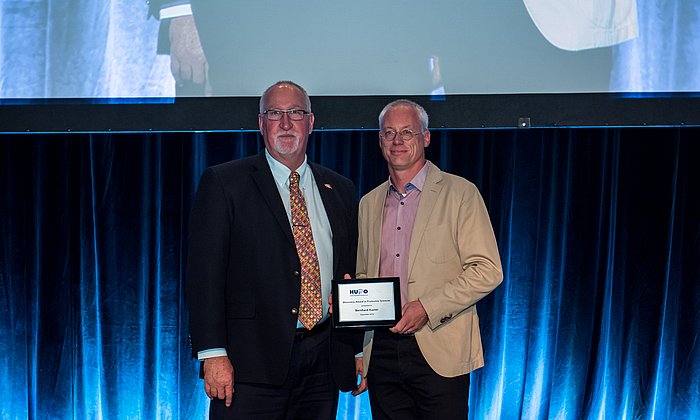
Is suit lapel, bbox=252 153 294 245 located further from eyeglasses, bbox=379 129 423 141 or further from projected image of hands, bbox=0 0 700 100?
projected image of hands, bbox=0 0 700 100

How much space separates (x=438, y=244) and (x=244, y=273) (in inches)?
22.9

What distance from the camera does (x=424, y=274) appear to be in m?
2.23

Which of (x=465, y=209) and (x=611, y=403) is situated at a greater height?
(x=465, y=209)

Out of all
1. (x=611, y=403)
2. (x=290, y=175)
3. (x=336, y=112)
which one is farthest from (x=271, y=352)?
(x=611, y=403)

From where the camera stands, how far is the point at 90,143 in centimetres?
344

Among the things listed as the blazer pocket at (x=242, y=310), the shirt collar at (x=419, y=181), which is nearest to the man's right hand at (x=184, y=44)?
the shirt collar at (x=419, y=181)

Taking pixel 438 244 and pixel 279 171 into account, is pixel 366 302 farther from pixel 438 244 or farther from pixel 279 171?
pixel 279 171

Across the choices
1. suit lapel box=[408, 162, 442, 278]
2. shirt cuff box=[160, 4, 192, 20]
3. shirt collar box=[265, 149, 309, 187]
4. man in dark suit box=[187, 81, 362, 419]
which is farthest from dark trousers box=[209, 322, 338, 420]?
shirt cuff box=[160, 4, 192, 20]

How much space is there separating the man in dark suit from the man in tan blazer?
0.14 m

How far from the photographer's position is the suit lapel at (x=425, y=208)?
7.34 ft

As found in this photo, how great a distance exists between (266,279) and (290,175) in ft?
1.09

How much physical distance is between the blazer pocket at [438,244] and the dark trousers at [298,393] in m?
0.38

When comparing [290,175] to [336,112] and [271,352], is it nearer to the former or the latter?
[271,352]

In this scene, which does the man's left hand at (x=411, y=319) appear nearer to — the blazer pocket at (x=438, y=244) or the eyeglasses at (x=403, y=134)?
the blazer pocket at (x=438, y=244)
